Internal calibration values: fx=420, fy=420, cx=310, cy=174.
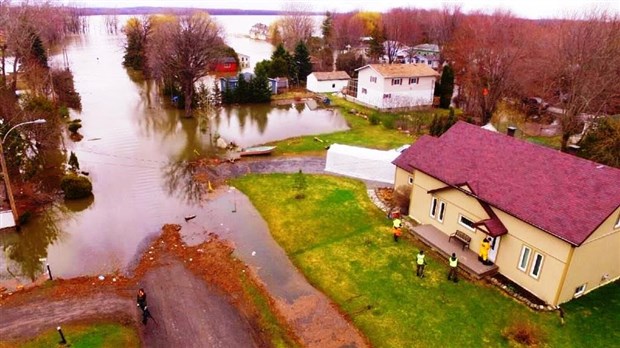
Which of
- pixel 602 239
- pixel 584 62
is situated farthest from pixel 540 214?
pixel 584 62

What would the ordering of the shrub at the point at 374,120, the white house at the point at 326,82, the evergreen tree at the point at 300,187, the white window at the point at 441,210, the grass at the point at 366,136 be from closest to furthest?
the white window at the point at 441,210
the evergreen tree at the point at 300,187
the grass at the point at 366,136
the shrub at the point at 374,120
the white house at the point at 326,82

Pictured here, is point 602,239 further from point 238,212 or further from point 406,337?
point 238,212

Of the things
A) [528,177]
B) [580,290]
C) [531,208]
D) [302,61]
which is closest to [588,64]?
[528,177]

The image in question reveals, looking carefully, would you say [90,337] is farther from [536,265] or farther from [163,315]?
[536,265]

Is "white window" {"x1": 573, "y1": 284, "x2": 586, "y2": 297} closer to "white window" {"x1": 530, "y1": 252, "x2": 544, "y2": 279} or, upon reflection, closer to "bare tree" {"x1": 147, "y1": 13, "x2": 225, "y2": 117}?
"white window" {"x1": 530, "y1": 252, "x2": 544, "y2": 279}

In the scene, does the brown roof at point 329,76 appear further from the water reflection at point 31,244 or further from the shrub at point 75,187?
the water reflection at point 31,244

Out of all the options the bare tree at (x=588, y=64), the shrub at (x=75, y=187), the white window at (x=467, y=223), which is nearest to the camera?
the white window at (x=467, y=223)

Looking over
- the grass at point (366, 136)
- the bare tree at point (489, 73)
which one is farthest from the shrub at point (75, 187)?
the bare tree at point (489, 73)

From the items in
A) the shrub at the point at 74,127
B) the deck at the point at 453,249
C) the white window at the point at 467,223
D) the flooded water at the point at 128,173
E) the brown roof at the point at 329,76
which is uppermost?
the brown roof at the point at 329,76
